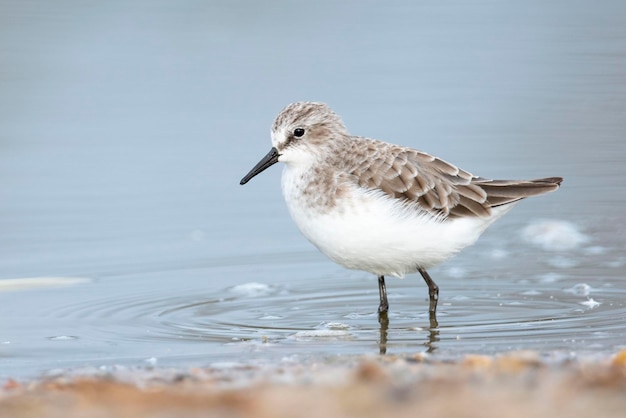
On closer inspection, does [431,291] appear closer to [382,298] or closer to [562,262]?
[382,298]

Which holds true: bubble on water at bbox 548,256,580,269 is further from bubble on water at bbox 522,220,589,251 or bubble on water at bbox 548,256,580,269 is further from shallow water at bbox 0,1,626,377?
bubble on water at bbox 522,220,589,251

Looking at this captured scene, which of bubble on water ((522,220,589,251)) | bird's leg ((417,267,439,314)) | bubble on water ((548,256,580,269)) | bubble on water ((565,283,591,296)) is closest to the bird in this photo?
bird's leg ((417,267,439,314))

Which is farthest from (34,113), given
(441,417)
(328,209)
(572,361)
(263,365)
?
(441,417)

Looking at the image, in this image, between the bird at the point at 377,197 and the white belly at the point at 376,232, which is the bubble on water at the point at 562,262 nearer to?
the bird at the point at 377,197

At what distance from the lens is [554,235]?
28.6ft

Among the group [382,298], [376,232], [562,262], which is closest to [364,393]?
[376,232]

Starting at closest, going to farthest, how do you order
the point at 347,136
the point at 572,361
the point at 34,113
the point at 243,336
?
the point at 572,361, the point at 243,336, the point at 347,136, the point at 34,113

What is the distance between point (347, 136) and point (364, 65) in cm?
675

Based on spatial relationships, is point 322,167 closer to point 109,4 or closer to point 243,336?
point 243,336

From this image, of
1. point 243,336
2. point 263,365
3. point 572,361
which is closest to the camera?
point 572,361

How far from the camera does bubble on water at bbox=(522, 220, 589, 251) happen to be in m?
8.50

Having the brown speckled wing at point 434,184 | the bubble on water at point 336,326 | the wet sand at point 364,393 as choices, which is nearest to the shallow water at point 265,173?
the bubble on water at point 336,326

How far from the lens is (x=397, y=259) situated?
22.0 ft

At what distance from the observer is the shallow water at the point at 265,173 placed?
666cm
